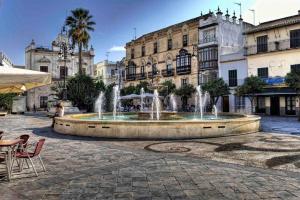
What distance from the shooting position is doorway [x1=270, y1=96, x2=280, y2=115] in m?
32.4

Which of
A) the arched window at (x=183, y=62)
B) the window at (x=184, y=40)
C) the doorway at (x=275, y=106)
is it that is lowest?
the doorway at (x=275, y=106)

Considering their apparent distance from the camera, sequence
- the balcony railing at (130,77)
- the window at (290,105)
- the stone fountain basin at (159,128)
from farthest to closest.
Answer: the balcony railing at (130,77) → the window at (290,105) → the stone fountain basin at (159,128)

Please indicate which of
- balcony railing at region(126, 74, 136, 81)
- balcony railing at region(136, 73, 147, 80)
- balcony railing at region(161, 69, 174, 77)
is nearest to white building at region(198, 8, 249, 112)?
balcony railing at region(161, 69, 174, 77)

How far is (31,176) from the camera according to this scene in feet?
21.2

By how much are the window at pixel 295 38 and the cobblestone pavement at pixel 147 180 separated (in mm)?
26143

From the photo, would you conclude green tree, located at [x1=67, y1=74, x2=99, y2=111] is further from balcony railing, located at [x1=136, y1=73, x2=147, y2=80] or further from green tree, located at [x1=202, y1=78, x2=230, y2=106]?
balcony railing, located at [x1=136, y1=73, x2=147, y2=80]

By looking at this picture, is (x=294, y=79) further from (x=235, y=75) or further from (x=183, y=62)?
(x=183, y=62)

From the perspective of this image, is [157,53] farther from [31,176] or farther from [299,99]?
[31,176]

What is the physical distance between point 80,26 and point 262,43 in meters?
19.6

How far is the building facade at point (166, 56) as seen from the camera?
41.8m

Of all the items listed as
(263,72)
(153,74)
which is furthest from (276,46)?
(153,74)

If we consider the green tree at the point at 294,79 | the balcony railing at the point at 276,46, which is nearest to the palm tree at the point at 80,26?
the balcony railing at the point at 276,46

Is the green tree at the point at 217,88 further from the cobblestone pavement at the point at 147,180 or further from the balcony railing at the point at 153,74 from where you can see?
the cobblestone pavement at the point at 147,180

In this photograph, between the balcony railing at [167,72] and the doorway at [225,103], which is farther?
the balcony railing at [167,72]
